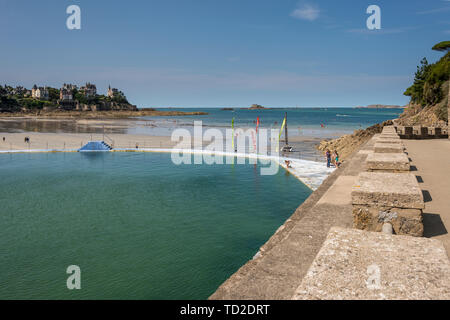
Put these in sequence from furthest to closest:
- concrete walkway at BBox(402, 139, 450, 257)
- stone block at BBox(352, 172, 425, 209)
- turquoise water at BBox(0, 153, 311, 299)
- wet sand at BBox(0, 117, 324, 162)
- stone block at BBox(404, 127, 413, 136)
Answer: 1. wet sand at BBox(0, 117, 324, 162)
2. stone block at BBox(404, 127, 413, 136)
3. turquoise water at BBox(0, 153, 311, 299)
4. concrete walkway at BBox(402, 139, 450, 257)
5. stone block at BBox(352, 172, 425, 209)

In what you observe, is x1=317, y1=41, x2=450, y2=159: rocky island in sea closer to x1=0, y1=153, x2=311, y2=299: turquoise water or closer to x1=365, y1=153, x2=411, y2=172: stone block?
x1=0, y1=153, x2=311, y2=299: turquoise water

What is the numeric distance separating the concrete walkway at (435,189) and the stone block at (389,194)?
89cm

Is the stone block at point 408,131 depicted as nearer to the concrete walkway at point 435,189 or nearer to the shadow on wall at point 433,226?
the concrete walkway at point 435,189

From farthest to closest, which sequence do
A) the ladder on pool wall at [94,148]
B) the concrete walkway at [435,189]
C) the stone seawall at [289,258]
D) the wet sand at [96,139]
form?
the wet sand at [96,139] < the ladder on pool wall at [94,148] < the concrete walkway at [435,189] < the stone seawall at [289,258]

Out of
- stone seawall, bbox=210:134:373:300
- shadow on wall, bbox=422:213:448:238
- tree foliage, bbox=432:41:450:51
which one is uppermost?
tree foliage, bbox=432:41:450:51

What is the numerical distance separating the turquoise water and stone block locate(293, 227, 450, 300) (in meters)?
6.84

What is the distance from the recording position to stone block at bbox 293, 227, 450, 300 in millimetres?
2064

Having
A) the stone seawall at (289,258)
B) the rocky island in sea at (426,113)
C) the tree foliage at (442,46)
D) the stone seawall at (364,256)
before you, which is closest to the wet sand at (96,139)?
the rocky island in sea at (426,113)

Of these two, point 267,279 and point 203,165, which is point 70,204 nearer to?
point 203,165

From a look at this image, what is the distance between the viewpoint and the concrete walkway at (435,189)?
4.88 meters

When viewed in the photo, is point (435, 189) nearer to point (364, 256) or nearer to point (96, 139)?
point (364, 256)

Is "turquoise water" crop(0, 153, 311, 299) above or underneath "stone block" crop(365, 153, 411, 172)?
underneath

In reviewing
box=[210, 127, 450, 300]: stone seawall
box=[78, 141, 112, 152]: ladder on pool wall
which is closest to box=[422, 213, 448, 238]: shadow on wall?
box=[210, 127, 450, 300]: stone seawall
